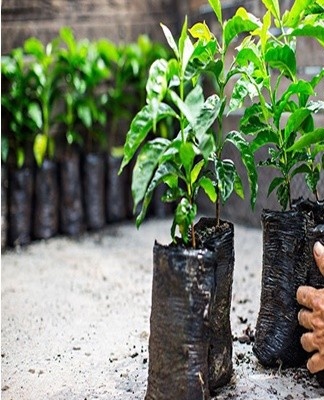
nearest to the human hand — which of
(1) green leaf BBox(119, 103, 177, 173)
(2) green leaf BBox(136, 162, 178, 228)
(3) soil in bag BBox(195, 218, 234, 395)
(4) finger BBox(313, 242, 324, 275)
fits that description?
(4) finger BBox(313, 242, 324, 275)

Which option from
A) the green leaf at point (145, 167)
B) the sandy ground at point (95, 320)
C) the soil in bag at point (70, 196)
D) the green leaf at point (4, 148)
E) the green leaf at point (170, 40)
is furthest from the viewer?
the soil in bag at point (70, 196)

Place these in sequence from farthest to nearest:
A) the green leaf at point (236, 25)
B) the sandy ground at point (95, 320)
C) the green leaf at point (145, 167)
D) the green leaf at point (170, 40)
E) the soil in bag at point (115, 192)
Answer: the soil in bag at point (115, 192)
the sandy ground at point (95, 320)
the green leaf at point (236, 25)
the green leaf at point (170, 40)
the green leaf at point (145, 167)

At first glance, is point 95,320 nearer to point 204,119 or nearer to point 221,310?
point 221,310

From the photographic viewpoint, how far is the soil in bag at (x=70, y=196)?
3.56 metres

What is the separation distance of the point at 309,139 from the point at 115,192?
2.09 m

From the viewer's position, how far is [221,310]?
5.84 ft

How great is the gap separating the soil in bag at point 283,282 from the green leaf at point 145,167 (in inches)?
18.6

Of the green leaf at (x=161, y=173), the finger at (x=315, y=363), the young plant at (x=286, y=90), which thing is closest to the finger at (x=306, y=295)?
the finger at (x=315, y=363)

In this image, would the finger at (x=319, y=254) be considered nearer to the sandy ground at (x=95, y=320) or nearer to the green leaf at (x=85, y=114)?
the sandy ground at (x=95, y=320)

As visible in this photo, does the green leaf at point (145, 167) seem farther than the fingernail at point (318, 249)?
No

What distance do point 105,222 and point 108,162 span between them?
0.34m

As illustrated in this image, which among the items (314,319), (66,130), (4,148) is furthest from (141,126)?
(66,130)

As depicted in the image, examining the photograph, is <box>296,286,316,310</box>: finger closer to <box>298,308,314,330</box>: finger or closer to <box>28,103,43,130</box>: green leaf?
<box>298,308,314,330</box>: finger

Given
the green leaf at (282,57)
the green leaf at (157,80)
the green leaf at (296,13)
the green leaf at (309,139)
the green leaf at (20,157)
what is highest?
the green leaf at (296,13)
